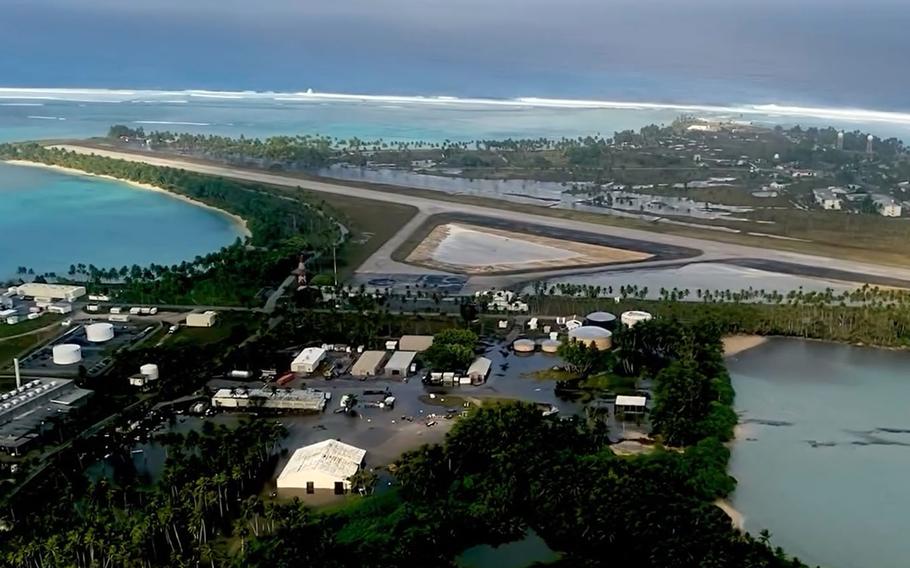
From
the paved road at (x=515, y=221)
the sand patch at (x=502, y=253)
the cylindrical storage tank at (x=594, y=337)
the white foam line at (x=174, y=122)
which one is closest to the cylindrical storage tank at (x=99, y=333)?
the paved road at (x=515, y=221)

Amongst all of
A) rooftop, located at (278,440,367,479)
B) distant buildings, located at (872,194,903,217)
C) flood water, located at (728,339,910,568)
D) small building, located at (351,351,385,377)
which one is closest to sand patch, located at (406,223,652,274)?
small building, located at (351,351,385,377)

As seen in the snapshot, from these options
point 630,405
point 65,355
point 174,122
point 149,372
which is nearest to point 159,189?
point 65,355

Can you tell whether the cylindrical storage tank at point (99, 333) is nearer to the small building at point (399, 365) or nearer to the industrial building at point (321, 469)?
the small building at point (399, 365)

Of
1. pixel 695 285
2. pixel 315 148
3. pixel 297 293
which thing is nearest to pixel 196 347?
pixel 297 293

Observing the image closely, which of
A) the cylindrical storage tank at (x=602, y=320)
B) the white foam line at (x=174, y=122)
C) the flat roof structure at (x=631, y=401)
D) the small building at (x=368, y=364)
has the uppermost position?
the white foam line at (x=174, y=122)

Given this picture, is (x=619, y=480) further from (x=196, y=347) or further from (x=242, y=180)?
(x=242, y=180)

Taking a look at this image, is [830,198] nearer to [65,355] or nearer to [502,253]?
[502,253]

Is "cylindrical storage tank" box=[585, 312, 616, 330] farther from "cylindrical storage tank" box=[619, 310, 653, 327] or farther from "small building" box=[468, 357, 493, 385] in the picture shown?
"small building" box=[468, 357, 493, 385]
